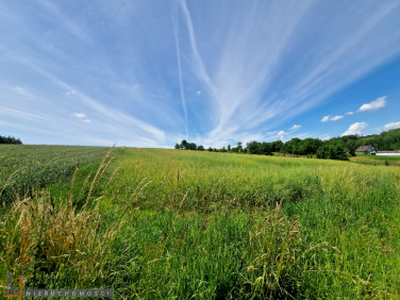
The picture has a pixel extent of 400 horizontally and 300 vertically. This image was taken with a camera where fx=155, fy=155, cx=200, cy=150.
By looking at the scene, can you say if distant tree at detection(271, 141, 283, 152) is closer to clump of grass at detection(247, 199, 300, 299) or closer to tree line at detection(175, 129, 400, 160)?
tree line at detection(175, 129, 400, 160)

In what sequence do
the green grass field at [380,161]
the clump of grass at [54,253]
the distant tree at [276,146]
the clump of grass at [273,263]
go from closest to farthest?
the clump of grass at [54,253] < the clump of grass at [273,263] < the green grass field at [380,161] < the distant tree at [276,146]

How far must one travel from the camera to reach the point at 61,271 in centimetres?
178

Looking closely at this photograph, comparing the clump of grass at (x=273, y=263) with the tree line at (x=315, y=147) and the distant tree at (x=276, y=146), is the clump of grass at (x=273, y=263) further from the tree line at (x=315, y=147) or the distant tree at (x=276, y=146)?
the distant tree at (x=276, y=146)

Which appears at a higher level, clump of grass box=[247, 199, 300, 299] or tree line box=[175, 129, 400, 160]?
tree line box=[175, 129, 400, 160]

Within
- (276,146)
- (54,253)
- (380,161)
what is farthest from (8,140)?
(380,161)

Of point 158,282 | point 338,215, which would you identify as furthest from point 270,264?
point 338,215
